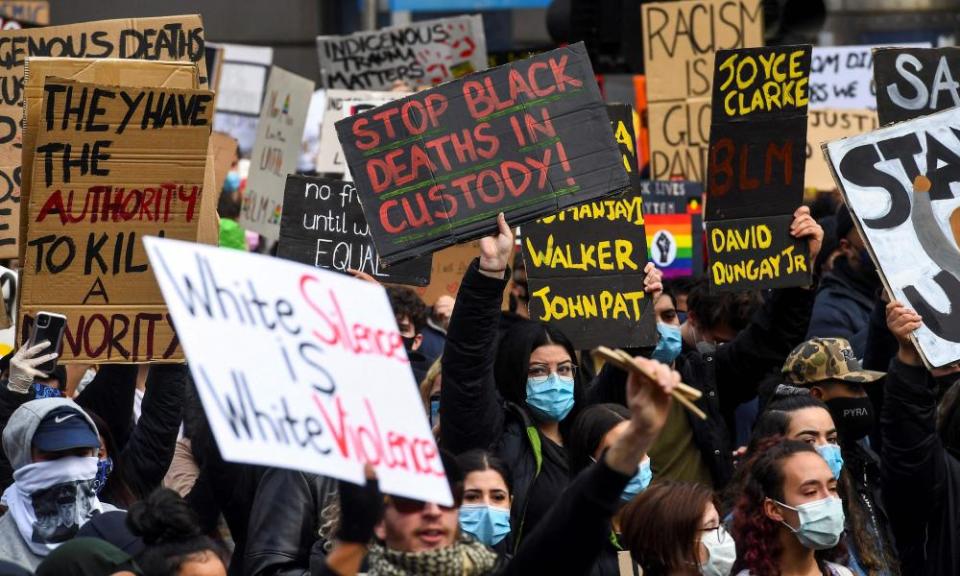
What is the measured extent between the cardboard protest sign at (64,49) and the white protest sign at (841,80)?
6410 millimetres

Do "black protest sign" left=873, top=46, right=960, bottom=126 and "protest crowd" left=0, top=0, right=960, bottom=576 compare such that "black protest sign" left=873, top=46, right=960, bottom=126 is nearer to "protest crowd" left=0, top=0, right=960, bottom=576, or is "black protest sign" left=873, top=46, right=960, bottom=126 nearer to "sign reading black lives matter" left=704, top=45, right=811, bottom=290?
"protest crowd" left=0, top=0, right=960, bottom=576

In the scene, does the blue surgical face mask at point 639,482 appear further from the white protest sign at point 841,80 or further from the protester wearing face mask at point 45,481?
the white protest sign at point 841,80

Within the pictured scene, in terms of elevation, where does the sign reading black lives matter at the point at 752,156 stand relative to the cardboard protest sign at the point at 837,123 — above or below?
above

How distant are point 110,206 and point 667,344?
2.29m

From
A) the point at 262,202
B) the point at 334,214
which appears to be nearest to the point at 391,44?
the point at 262,202

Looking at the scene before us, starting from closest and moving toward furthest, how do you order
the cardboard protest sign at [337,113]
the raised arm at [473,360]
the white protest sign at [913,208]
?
1. the raised arm at [473,360]
2. the white protest sign at [913,208]
3. the cardboard protest sign at [337,113]

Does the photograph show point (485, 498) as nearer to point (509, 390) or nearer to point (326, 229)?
point (509, 390)

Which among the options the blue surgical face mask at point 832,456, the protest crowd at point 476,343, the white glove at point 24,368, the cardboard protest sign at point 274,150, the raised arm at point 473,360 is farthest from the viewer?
the cardboard protest sign at point 274,150

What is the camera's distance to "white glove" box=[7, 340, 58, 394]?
5250mm

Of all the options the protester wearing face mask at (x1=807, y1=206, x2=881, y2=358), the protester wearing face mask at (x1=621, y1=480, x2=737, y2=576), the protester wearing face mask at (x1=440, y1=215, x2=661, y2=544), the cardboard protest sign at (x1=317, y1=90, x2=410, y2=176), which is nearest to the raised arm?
the protester wearing face mask at (x1=440, y1=215, x2=661, y2=544)

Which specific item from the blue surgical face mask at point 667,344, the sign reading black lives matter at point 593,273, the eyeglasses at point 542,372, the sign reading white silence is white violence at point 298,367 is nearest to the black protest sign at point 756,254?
the blue surgical face mask at point 667,344

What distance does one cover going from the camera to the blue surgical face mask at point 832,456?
18.1ft

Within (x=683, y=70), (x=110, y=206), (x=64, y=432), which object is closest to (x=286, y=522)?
(x=64, y=432)

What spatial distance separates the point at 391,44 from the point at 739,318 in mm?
4565
